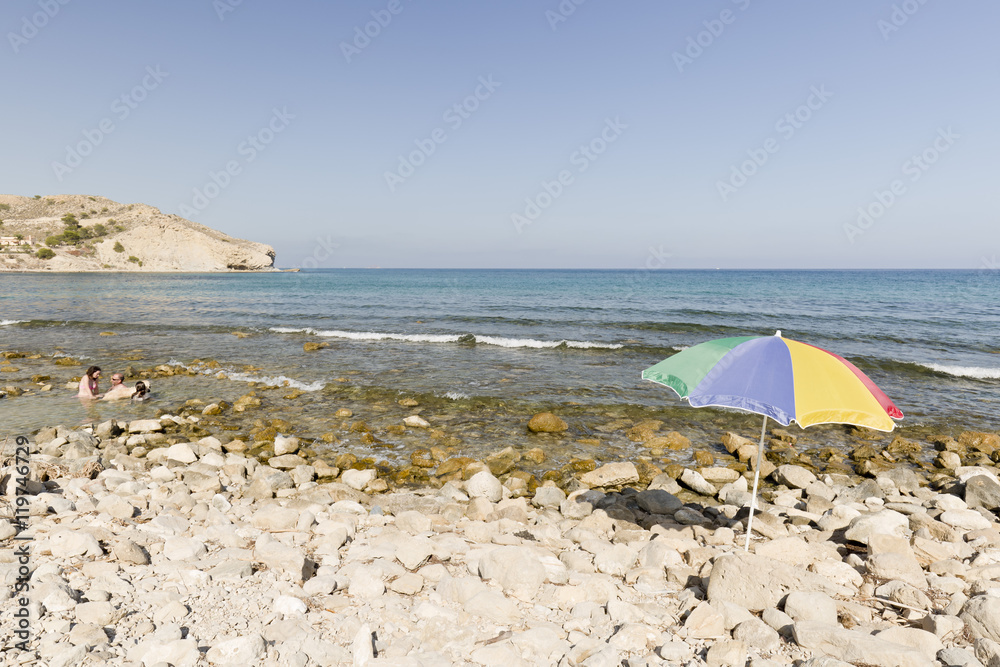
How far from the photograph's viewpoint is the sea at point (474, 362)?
1197 cm

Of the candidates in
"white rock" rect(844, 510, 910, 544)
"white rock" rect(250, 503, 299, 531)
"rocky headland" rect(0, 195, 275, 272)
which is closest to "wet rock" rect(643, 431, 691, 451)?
"white rock" rect(844, 510, 910, 544)

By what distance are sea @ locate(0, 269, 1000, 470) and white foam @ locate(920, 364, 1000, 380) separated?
3.5 inches

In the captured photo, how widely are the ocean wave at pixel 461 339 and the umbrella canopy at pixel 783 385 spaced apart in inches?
689

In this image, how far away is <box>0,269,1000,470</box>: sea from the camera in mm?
11969

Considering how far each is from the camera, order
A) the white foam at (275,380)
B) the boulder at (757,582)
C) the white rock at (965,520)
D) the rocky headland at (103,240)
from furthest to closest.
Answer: the rocky headland at (103,240) → the white foam at (275,380) → the white rock at (965,520) → the boulder at (757,582)

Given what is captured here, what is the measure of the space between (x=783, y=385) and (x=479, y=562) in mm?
3698

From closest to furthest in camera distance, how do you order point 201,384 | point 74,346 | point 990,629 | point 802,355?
point 990,629
point 802,355
point 201,384
point 74,346

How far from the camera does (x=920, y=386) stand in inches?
645

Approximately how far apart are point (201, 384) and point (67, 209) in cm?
16125

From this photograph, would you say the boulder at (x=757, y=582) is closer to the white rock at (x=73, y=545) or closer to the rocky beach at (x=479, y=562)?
the rocky beach at (x=479, y=562)

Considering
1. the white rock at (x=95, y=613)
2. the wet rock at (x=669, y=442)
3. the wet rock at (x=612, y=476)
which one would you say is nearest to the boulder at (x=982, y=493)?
the wet rock at (x=669, y=442)

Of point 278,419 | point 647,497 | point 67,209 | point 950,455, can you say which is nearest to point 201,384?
point 278,419

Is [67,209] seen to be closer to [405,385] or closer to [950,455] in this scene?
[405,385]

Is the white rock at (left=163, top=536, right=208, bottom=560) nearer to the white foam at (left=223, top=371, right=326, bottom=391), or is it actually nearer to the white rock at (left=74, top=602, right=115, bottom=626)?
the white rock at (left=74, top=602, right=115, bottom=626)
